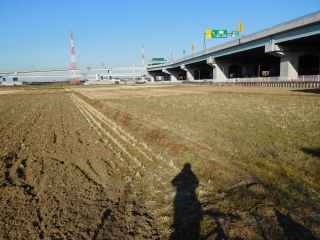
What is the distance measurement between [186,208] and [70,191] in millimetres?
2796

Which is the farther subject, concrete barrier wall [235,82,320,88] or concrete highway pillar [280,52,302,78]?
concrete highway pillar [280,52,302,78]

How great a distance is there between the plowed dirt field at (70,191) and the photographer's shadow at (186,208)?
1.57ft

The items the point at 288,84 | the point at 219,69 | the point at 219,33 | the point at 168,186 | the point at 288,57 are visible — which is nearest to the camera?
the point at 168,186

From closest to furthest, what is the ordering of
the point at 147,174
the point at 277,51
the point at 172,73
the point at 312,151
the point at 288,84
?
the point at 147,174
the point at 312,151
the point at 288,84
the point at 277,51
the point at 172,73

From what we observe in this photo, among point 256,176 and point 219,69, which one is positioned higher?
point 219,69

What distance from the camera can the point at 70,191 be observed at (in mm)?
5379

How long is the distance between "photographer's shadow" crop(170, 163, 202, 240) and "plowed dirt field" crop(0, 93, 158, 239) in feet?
1.57

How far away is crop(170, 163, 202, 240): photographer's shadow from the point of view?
3.92 m

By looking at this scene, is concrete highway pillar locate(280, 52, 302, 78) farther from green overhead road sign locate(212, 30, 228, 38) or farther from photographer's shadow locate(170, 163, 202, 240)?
photographer's shadow locate(170, 163, 202, 240)

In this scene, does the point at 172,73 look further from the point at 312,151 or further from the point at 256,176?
the point at 256,176

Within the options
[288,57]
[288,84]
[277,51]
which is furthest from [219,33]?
[288,84]

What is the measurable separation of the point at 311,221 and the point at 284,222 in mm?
443

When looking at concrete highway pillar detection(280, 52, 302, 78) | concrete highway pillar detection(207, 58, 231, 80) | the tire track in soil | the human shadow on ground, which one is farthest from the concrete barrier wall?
the tire track in soil

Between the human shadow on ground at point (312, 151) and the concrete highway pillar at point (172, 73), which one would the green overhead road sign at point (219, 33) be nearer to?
the human shadow on ground at point (312, 151)
